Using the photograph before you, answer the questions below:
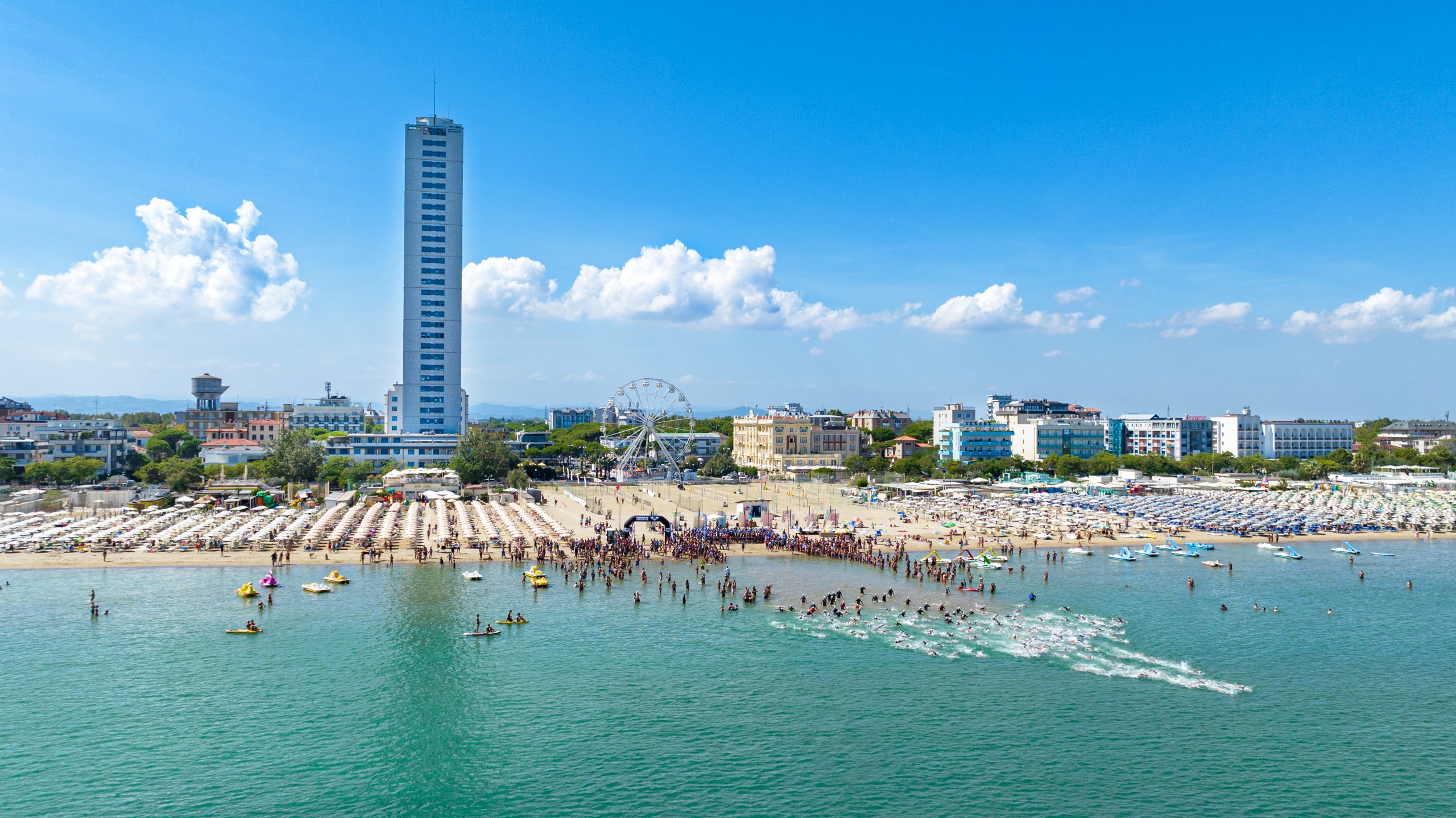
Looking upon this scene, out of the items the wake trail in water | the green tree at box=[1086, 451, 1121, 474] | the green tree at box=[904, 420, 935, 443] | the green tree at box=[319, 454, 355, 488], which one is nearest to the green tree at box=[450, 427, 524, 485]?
the green tree at box=[319, 454, 355, 488]

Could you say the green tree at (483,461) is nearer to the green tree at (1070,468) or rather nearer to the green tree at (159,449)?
the green tree at (159,449)

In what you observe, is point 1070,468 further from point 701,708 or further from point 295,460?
point 701,708

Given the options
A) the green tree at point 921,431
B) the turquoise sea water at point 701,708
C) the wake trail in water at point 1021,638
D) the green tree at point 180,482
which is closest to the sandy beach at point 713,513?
the turquoise sea water at point 701,708

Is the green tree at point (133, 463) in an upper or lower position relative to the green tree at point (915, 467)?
upper

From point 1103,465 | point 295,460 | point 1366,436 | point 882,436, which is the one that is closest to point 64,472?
point 295,460

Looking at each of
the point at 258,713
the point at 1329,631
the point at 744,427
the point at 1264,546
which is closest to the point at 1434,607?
the point at 1329,631

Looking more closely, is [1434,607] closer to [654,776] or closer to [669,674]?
[669,674]
